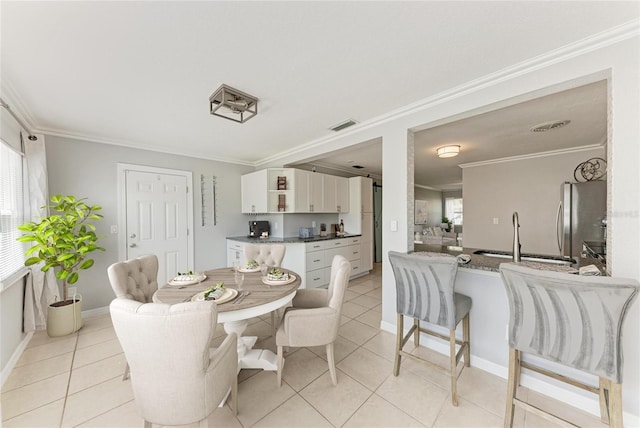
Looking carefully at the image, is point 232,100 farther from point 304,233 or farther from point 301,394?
point 304,233

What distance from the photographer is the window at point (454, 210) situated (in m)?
9.59

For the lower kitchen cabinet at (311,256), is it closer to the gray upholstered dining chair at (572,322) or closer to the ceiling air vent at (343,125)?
the ceiling air vent at (343,125)

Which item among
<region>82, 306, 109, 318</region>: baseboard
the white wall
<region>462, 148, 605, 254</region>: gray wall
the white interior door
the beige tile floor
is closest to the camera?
the white wall

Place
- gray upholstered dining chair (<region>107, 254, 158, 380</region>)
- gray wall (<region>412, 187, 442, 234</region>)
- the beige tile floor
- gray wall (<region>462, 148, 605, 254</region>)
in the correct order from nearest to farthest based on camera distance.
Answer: the beige tile floor < gray upholstered dining chair (<region>107, 254, 158, 380</region>) < gray wall (<region>462, 148, 605, 254</region>) < gray wall (<region>412, 187, 442, 234</region>)

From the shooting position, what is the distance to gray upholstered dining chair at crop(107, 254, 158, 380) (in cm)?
185

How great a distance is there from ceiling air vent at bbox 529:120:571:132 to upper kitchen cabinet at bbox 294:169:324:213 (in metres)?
3.17

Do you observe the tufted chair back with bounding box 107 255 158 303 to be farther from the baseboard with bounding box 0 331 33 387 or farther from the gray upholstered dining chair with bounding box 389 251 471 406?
the gray upholstered dining chair with bounding box 389 251 471 406

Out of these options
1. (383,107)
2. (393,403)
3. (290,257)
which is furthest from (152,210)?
(393,403)

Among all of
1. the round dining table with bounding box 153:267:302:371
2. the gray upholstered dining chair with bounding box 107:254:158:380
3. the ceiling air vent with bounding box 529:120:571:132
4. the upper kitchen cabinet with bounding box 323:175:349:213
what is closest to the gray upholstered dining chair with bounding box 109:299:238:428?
the round dining table with bounding box 153:267:302:371

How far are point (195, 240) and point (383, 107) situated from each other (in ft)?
12.0

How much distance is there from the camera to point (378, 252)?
20.3 ft

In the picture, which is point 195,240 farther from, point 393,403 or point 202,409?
point 393,403

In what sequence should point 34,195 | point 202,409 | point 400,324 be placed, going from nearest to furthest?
point 202,409 → point 400,324 → point 34,195

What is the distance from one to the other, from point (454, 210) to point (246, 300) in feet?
Result: 33.5
